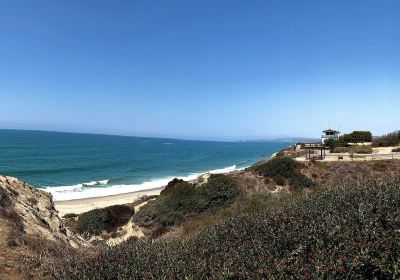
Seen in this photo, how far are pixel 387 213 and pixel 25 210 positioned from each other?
11.2 meters

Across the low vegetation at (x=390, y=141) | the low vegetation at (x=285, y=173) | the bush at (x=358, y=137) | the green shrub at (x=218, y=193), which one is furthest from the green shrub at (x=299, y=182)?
the bush at (x=358, y=137)

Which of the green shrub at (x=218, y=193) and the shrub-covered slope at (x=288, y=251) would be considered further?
the green shrub at (x=218, y=193)

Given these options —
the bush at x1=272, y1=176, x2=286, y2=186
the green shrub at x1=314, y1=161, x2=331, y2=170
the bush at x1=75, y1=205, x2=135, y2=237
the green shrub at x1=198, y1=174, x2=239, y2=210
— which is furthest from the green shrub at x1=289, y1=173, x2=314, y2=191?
the bush at x1=75, y1=205, x2=135, y2=237

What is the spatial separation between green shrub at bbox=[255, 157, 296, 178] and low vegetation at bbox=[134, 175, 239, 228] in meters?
4.49

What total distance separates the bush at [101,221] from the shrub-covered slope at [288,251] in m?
19.7

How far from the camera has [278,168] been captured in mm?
30625

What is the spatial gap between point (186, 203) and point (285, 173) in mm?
10105

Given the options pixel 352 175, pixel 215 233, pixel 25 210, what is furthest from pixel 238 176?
pixel 215 233

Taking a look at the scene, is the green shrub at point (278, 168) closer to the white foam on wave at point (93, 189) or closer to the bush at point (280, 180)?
the bush at point (280, 180)

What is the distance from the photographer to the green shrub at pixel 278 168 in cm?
3023

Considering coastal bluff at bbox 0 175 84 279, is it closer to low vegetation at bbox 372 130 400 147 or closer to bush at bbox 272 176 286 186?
bush at bbox 272 176 286 186

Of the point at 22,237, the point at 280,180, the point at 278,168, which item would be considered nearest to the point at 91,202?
the point at 278,168

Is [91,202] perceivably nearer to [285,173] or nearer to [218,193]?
[218,193]

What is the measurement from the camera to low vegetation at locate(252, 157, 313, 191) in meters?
28.8
